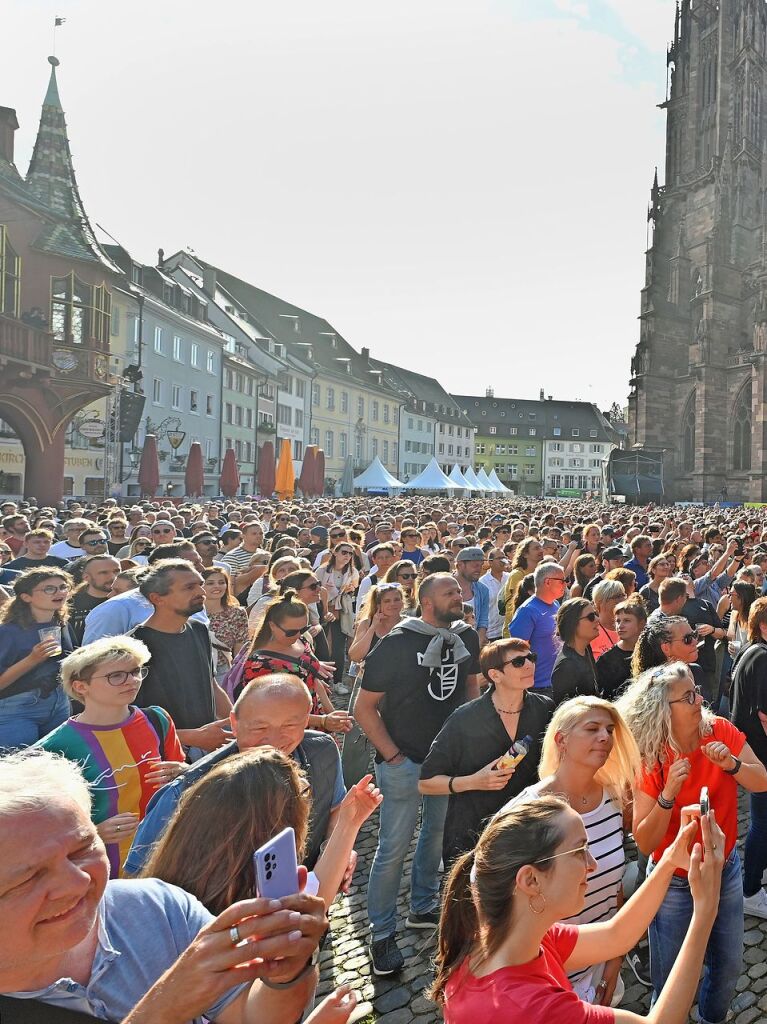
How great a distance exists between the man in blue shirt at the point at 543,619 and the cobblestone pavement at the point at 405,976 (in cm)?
223

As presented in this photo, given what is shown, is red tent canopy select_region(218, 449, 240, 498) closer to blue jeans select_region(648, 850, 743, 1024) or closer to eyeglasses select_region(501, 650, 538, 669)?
eyeglasses select_region(501, 650, 538, 669)

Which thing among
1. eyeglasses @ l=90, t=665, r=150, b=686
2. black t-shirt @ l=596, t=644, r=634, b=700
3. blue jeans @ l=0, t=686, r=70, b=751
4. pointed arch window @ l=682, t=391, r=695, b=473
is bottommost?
blue jeans @ l=0, t=686, r=70, b=751

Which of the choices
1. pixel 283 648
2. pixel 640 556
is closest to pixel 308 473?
pixel 640 556

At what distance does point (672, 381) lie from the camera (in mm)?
55719

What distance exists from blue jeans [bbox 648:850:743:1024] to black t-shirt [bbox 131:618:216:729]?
104 inches

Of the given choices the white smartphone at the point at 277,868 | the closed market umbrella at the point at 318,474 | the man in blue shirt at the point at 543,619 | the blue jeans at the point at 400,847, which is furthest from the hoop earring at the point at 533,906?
the closed market umbrella at the point at 318,474

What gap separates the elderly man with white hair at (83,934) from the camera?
138 centimetres

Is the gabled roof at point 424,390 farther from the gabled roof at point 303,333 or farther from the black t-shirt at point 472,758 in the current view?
the black t-shirt at point 472,758

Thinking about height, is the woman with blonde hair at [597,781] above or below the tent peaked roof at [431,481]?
below

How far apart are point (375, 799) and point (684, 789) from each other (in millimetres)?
1625

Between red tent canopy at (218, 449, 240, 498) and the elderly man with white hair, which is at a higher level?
red tent canopy at (218, 449, 240, 498)

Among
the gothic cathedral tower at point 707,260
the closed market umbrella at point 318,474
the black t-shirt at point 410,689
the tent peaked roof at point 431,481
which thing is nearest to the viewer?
the black t-shirt at point 410,689

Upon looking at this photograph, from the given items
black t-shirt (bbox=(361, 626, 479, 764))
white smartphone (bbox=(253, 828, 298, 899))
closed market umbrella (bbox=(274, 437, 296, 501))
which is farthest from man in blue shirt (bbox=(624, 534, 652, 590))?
closed market umbrella (bbox=(274, 437, 296, 501))

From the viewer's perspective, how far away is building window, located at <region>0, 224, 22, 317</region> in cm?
2059
